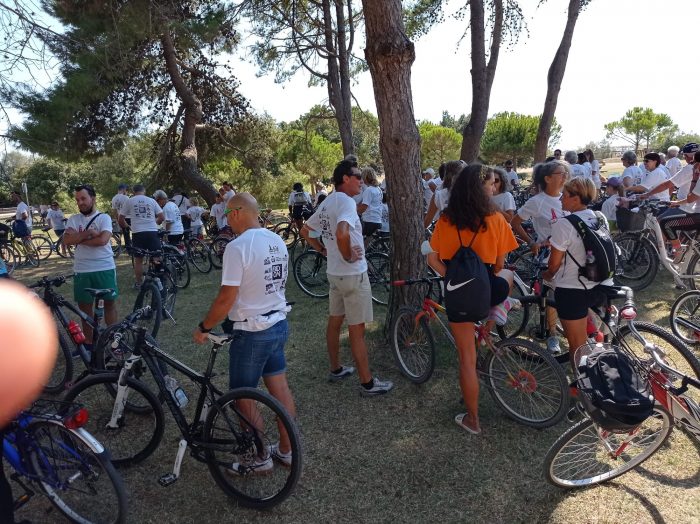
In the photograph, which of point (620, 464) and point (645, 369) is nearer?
point (645, 369)

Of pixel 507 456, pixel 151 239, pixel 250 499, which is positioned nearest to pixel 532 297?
pixel 507 456

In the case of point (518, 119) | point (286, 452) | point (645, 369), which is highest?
point (518, 119)

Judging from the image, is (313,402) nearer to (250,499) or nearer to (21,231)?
(250,499)

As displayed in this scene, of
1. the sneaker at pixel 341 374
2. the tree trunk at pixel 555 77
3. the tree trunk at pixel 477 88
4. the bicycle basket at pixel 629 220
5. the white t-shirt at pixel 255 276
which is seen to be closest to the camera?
the white t-shirt at pixel 255 276

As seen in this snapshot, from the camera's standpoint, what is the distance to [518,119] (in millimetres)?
42281

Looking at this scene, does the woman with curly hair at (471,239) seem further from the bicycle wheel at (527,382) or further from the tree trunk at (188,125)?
the tree trunk at (188,125)

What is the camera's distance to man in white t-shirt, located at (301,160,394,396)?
362 centimetres

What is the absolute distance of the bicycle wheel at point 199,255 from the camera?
9.40 m

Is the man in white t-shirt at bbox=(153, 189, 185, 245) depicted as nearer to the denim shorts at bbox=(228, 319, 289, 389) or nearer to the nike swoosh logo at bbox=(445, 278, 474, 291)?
the denim shorts at bbox=(228, 319, 289, 389)

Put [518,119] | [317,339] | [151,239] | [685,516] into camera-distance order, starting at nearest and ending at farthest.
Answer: [685,516]
[317,339]
[151,239]
[518,119]

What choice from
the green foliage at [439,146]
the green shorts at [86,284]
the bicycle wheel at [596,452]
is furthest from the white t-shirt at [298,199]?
the green foliage at [439,146]

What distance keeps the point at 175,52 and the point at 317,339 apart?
1306 cm

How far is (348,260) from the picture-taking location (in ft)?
12.0

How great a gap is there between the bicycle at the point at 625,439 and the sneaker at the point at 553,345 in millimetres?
1479
